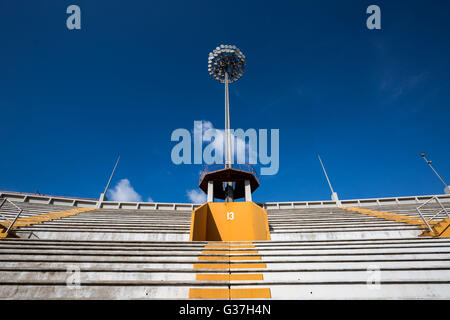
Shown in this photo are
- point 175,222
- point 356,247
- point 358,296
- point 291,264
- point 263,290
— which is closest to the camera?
point 358,296

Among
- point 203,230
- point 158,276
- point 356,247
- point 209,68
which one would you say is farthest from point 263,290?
point 209,68

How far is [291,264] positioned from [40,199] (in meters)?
18.4

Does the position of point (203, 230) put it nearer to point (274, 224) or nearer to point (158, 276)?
point (274, 224)

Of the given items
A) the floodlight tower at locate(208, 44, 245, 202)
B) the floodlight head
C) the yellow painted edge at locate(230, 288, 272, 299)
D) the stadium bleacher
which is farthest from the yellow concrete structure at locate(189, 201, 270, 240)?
the floodlight head

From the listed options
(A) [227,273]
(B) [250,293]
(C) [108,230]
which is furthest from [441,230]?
(C) [108,230]

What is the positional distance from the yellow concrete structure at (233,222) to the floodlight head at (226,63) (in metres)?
14.9

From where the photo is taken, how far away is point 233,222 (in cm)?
991

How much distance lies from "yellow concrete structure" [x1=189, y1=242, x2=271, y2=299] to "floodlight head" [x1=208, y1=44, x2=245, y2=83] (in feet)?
61.1

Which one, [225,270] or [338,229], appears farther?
[338,229]

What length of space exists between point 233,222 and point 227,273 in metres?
5.91

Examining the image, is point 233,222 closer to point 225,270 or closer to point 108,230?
point 108,230

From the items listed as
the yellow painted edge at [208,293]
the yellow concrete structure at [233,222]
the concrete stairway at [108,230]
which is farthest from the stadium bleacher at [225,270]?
the yellow concrete structure at [233,222]

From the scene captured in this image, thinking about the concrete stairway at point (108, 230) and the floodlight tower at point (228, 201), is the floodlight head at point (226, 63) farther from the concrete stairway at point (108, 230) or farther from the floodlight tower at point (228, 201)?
the concrete stairway at point (108, 230)
